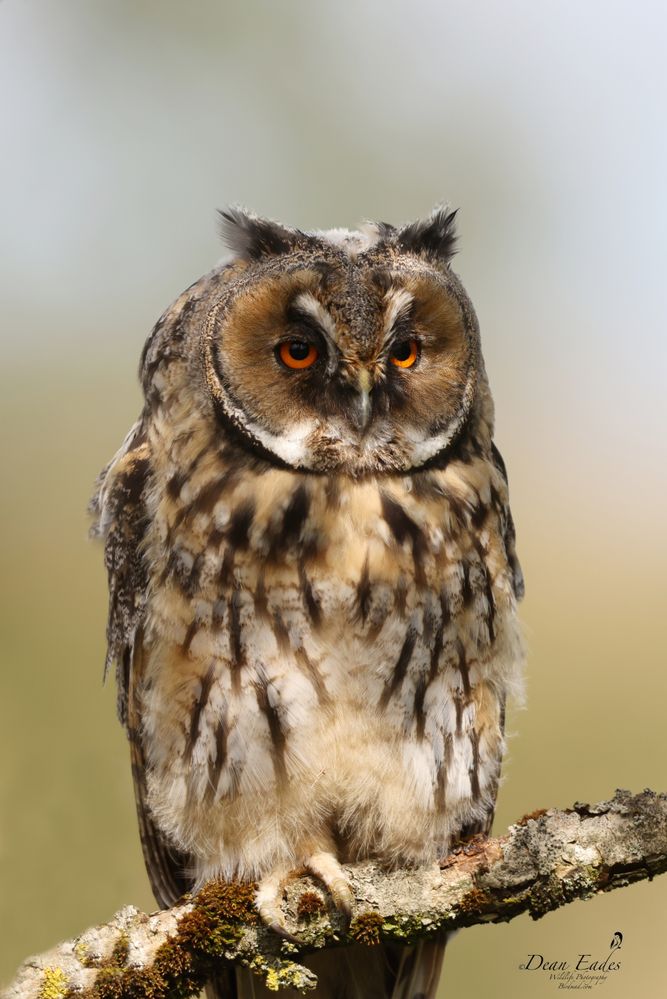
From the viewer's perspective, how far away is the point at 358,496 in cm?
231

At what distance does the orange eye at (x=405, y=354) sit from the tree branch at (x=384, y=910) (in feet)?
3.24

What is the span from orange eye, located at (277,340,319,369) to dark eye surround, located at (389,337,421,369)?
17 cm

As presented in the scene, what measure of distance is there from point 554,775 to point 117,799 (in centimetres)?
231

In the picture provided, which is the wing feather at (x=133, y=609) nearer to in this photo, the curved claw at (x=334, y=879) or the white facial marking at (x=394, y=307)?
the curved claw at (x=334, y=879)

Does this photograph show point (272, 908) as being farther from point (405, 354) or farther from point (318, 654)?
point (405, 354)

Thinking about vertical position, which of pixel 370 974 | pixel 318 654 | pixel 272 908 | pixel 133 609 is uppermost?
pixel 133 609

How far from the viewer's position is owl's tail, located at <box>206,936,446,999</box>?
2449 millimetres

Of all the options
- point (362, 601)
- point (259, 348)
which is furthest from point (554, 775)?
point (259, 348)

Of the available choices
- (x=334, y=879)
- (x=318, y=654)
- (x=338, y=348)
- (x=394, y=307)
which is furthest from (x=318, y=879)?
(x=394, y=307)

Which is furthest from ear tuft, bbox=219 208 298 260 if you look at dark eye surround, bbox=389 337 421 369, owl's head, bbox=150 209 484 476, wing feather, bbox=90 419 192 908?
wing feather, bbox=90 419 192 908

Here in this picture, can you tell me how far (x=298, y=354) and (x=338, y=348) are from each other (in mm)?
109

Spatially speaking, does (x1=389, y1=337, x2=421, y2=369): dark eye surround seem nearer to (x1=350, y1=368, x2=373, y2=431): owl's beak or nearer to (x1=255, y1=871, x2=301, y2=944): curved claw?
(x1=350, y1=368, x2=373, y2=431): owl's beak

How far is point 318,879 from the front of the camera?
7.00ft

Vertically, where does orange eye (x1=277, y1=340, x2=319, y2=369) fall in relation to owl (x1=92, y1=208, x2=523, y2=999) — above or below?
above
